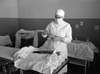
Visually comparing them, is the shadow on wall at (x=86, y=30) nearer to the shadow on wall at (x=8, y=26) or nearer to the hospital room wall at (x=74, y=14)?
the hospital room wall at (x=74, y=14)

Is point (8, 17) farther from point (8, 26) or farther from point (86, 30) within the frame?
point (86, 30)

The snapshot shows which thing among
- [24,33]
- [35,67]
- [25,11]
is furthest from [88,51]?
[25,11]

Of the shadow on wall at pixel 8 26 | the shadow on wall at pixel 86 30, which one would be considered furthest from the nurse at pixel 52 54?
the shadow on wall at pixel 8 26

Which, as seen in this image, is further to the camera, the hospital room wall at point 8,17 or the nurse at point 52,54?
the hospital room wall at point 8,17

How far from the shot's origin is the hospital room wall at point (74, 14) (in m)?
3.39

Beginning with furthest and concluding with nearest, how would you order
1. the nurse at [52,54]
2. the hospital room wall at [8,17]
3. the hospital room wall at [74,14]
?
the hospital room wall at [8,17] < the hospital room wall at [74,14] < the nurse at [52,54]

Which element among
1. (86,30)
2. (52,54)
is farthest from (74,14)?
(52,54)

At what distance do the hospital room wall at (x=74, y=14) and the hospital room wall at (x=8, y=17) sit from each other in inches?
20.0

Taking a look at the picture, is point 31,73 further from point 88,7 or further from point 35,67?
point 88,7

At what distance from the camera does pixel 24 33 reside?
12.9 feet

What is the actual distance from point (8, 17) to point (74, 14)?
7.95 feet

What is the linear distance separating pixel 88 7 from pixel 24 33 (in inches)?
82.3

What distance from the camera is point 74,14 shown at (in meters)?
3.64

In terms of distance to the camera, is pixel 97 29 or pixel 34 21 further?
pixel 34 21
